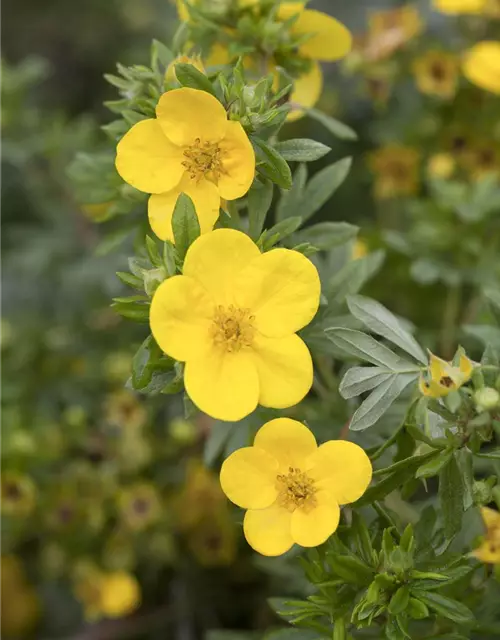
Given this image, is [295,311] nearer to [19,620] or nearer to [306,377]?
[306,377]

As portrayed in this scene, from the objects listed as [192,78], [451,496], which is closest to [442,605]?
[451,496]

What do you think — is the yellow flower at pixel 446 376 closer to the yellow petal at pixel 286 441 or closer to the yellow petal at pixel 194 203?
the yellow petal at pixel 286 441

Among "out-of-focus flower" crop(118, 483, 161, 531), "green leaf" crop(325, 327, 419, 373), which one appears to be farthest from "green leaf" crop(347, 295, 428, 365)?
"out-of-focus flower" crop(118, 483, 161, 531)

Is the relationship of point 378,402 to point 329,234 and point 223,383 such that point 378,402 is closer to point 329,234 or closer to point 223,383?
point 223,383

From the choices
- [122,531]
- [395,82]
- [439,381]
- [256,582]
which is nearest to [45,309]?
[122,531]

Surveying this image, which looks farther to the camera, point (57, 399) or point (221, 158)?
point (57, 399)
